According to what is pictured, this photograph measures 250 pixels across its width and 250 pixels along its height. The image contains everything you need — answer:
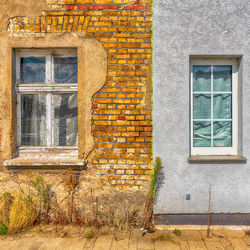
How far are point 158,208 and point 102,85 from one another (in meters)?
1.97

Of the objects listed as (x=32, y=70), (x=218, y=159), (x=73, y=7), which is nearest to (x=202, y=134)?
(x=218, y=159)

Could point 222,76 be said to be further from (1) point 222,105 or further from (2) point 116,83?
(2) point 116,83

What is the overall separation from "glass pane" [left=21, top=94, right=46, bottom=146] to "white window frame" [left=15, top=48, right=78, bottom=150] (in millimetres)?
59

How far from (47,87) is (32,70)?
38cm

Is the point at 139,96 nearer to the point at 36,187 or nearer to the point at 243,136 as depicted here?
the point at 243,136

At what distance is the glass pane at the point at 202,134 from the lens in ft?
11.2

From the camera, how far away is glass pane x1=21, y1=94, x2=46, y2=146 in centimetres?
351

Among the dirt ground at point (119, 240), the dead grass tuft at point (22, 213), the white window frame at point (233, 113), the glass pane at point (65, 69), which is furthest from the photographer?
the glass pane at point (65, 69)

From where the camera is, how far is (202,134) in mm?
3418

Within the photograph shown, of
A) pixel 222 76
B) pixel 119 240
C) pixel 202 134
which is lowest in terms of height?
pixel 119 240

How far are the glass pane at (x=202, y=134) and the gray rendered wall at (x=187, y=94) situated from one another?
0.86 ft

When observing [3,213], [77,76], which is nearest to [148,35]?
[77,76]

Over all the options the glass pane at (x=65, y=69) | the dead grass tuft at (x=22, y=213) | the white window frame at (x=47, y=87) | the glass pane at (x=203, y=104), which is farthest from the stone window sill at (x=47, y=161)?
the glass pane at (x=203, y=104)

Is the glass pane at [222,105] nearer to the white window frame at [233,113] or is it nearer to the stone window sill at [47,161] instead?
the white window frame at [233,113]
